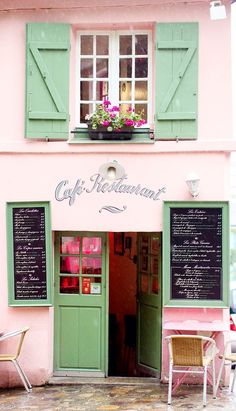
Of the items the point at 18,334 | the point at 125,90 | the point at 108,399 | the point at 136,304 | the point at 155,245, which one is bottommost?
the point at 108,399

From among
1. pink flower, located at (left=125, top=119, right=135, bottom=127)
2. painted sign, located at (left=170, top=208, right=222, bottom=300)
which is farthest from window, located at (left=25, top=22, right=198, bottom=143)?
painted sign, located at (left=170, top=208, right=222, bottom=300)

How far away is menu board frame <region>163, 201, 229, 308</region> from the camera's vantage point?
1007 cm

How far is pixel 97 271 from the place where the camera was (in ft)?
35.0

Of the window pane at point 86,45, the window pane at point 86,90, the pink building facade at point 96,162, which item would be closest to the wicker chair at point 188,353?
the pink building facade at point 96,162

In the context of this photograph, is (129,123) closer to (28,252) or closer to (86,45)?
(86,45)

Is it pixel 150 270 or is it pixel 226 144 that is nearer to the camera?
pixel 226 144

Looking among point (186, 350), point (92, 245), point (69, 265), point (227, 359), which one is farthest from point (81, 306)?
point (227, 359)

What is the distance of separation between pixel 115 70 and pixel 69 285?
3247mm

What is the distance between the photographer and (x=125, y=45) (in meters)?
10.6

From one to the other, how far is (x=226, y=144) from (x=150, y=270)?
7.44 ft

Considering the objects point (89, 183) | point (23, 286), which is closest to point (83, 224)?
point (89, 183)

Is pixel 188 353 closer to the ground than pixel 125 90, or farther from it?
closer to the ground

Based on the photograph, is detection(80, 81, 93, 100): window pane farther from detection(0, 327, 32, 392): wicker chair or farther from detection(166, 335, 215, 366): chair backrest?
detection(166, 335, 215, 366): chair backrest

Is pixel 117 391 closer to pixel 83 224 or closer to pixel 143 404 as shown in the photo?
pixel 143 404
